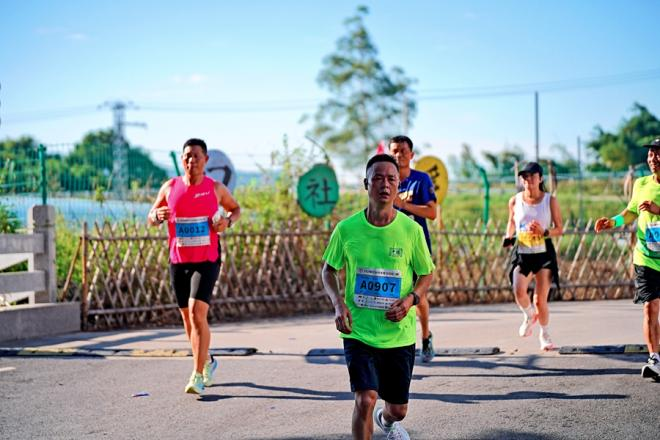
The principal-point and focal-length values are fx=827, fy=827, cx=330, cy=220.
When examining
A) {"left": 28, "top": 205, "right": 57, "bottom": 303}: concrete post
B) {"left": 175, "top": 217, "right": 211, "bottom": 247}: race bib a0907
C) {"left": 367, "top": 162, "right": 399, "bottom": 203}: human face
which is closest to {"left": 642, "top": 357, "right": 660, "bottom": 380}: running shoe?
{"left": 367, "top": 162, "right": 399, "bottom": 203}: human face

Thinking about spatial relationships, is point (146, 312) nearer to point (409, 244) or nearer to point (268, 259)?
point (268, 259)

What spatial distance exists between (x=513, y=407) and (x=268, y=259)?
8.09 m

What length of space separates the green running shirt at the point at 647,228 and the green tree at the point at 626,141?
130ft

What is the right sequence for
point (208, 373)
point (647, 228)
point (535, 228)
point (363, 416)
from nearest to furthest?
1. point (363, 416)
2. point (647, 228)
3. point (208, 373)
4. point (535, 228)

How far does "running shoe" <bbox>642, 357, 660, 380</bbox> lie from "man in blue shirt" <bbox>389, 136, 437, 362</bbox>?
191cm

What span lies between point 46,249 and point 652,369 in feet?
25.6

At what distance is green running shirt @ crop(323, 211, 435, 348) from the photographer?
4.43 m

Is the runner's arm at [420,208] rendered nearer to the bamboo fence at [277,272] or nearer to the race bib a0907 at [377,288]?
the race bib a0907 at [377,288]

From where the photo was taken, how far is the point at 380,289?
4434 millimetres

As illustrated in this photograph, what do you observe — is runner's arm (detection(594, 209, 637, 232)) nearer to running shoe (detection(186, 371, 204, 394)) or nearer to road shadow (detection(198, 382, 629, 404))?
road shadow (detection(198, 382, 629, 404))

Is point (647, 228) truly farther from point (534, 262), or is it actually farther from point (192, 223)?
point (192, 223)

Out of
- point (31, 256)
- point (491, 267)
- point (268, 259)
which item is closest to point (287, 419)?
point (31, 256)

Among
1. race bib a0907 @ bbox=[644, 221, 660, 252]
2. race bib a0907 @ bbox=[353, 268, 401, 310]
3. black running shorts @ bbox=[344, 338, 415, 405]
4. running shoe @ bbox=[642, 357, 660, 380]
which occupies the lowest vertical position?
running shoe @ bbox=[642, 357, 660, 380]

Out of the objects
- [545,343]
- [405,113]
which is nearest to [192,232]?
[545,343]
